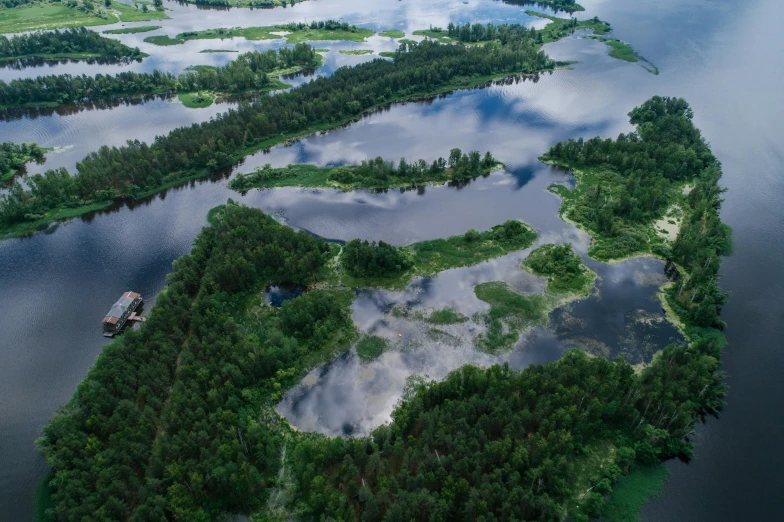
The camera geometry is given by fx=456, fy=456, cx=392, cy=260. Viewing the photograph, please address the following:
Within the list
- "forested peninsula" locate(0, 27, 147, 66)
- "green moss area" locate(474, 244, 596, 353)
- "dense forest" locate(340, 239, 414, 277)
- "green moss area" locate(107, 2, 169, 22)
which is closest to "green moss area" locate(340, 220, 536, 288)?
"dense forest" locate(340, 239, 414, 277)

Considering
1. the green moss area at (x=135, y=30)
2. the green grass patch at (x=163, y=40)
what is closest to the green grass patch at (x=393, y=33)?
the green grass patch at (x=163, y=40)

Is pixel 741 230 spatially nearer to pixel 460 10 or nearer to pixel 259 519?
pixel 259 519

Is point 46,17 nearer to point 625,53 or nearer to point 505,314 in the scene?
point 625,53

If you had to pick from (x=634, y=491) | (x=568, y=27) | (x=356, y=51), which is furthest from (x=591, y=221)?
(x=568, y=27)

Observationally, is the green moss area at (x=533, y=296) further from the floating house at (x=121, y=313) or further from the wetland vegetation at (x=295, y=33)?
the wetland vegetation at (x=295, y=33)

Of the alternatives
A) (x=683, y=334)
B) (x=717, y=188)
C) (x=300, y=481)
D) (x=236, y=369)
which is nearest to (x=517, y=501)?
(x=300, y=481)
